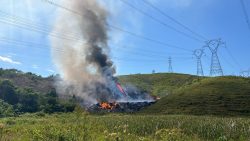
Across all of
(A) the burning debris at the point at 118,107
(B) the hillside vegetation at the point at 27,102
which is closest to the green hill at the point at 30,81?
(B) the hillside vegetation at the point at 27,102

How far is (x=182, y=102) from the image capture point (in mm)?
114312

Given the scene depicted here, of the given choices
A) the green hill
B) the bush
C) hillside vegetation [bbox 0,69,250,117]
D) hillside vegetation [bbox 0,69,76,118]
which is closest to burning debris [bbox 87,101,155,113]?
hillside vegetation [bbox 0,69,250,117]

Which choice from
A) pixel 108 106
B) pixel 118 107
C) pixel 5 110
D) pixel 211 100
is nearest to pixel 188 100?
pixel 211 100

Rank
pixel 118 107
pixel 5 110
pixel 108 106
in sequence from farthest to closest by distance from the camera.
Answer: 1. pixel 108 106
2. pixel 118 107
3. pixel 5 110

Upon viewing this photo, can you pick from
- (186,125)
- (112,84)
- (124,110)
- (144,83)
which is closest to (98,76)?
(112,84)

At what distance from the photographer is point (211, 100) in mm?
113062

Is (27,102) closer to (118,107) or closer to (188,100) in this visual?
A: (118,107)

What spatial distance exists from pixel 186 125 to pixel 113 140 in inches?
1722

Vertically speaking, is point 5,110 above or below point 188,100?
below

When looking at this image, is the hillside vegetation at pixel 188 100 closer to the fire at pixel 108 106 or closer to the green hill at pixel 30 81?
the fire at pixel 108 106

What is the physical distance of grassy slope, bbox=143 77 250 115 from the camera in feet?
343

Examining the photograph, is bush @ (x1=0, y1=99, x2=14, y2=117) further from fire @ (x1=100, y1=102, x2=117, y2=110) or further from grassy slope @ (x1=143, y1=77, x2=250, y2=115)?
grassy slope @ (x1=143, y1=77, x2=250, y2=115)

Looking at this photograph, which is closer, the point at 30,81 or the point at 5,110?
the point at 5,110

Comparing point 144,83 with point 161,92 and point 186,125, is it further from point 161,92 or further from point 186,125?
A: point 186,125
